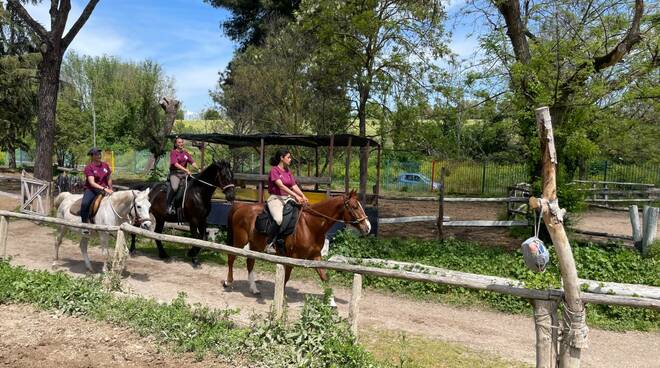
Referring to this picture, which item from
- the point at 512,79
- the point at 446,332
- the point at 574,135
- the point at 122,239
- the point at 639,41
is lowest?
the point at 446,332

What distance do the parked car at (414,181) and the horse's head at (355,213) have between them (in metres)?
26.4

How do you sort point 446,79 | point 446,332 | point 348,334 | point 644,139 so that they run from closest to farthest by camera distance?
point 348,334 → point 446,332 → point 446,79 → point 644,139

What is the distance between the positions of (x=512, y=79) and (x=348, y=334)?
25.8 ft

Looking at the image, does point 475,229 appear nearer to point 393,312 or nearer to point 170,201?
point 393,312

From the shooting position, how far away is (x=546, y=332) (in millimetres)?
4242

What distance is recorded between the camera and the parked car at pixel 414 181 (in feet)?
111

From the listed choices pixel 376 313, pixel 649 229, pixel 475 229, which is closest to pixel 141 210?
pixel 376 313

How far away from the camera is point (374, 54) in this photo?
1619cm

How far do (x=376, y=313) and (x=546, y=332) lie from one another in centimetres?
360

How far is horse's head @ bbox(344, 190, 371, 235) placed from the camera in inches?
300

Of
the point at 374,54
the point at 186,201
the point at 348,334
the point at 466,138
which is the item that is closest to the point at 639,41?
the point at 374,54

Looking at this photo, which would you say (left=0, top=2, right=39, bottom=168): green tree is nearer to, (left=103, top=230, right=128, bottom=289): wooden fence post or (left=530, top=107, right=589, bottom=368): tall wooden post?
(left=103, top=230, right=128, bottom=289): wooden fence post

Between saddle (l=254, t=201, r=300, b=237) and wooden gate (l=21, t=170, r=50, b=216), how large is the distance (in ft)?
33.1

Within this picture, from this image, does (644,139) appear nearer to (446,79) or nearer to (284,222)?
(446,79)
